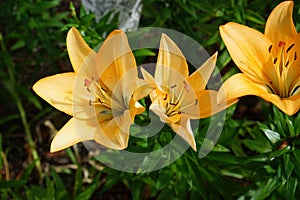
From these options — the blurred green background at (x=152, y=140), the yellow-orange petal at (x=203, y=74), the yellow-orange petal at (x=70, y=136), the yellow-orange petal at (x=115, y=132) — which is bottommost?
the blurred green background at (x=152, y=140)

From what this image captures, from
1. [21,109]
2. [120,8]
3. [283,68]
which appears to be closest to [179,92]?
[283,68]

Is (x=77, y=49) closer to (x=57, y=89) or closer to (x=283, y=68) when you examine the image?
(x=57, y=89)

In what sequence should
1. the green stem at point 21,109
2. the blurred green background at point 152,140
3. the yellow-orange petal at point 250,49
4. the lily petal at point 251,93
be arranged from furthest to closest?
1. the green stem at point 21,109
2. the blurred green background at point 152,140
3. the yellow-orange petal at point 250,49
4. the lily petal at point 251,93

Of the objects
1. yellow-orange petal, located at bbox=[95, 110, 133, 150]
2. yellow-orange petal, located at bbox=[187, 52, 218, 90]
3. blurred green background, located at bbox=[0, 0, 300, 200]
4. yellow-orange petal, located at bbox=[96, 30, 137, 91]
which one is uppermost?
yellow-orange petal, located at bbox=[96, 30, 137, 91]

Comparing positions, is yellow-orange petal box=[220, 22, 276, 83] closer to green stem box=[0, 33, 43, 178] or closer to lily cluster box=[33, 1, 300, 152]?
lily cluster box=[33, 1, 300, 152]

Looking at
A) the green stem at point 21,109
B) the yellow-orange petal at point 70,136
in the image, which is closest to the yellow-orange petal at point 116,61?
the yellow-orange petal at point 70,136

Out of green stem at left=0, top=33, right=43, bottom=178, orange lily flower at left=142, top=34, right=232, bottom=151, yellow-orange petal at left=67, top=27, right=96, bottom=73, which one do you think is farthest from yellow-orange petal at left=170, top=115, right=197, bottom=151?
green stem at left=0, top=33, right=43, bottom=178

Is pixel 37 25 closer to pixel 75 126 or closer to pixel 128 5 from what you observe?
pixel 128 5

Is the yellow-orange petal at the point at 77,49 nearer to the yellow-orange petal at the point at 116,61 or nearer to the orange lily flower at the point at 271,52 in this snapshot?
the yellow-orange petal at the point at 116,61
